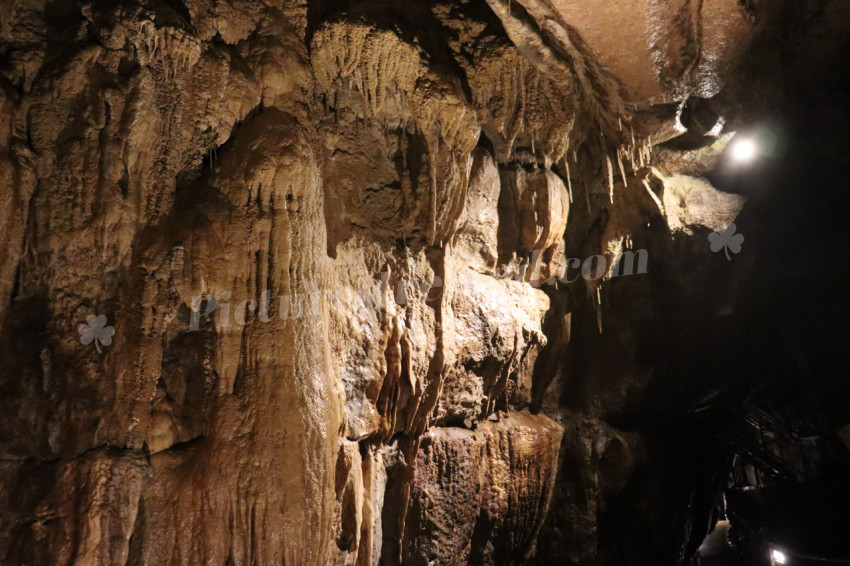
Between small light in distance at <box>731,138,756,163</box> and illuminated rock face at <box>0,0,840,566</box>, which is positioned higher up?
small light in distance at <box>731,138,756,163</box>

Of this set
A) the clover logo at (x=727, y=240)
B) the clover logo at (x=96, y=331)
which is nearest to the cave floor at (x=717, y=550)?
the clover logo at (x=727, y=240)

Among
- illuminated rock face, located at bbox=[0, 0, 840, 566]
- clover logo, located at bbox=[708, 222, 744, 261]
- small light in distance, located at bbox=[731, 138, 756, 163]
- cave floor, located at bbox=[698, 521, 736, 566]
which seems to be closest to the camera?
illuminated rock face, located at bbox=[0, 0, 840, 566]

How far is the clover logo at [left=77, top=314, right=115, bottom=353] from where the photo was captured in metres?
3.30

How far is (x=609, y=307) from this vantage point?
634 centimetres

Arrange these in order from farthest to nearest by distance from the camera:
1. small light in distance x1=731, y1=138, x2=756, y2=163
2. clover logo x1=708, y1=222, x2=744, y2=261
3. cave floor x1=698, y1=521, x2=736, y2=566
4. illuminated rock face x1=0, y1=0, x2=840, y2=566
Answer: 1. cave floor x1=698, y1=521, x2=736, y2=566
2. clover logo x1=708, y1=222, x2=744, y2=261
3. small light in distance x1=731, y1=138, x2=756, y2=163
4. illuminated rock face x1=0, y1=0, x2=840, y2=566

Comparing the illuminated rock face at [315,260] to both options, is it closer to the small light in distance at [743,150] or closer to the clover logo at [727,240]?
the small light in distance at [743,150]

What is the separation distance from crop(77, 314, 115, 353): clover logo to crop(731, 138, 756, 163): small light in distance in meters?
5.53

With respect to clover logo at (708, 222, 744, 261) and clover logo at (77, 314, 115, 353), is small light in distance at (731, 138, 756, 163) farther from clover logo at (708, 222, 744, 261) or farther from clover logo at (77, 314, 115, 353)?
clover logo at (77, 314, 115, 353)

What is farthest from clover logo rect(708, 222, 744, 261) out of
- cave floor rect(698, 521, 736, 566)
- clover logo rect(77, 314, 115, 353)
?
clover logo rect(77, 314, 115, 353)

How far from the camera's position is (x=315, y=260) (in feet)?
12.6

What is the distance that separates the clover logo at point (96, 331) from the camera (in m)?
3.30

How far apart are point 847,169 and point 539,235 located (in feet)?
13.4

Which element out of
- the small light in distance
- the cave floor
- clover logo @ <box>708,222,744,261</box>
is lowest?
the cave floor

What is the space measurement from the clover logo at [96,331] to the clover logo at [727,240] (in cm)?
547
